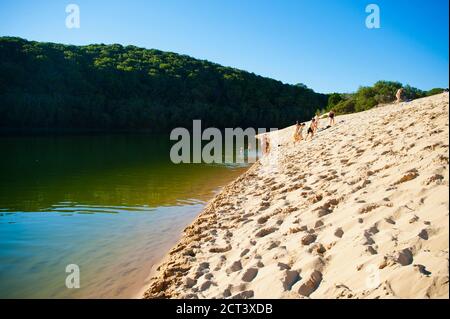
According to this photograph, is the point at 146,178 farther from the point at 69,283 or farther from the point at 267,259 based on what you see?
the point at 267,259

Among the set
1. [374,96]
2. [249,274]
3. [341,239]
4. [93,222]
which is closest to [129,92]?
[374,96]

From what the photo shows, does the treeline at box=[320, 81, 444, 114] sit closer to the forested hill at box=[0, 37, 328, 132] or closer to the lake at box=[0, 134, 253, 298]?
the lake at box=[0, 134, 253, 298]

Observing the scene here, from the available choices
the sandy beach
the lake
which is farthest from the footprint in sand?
the lake

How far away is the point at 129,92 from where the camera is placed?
243 ft

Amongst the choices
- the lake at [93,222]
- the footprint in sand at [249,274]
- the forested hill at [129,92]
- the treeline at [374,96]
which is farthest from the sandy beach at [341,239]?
the forested hill at [129,92]

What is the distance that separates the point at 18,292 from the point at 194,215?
527 cm

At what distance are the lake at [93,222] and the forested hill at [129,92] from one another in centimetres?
4277

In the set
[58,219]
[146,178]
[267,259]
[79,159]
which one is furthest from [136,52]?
[267,259]

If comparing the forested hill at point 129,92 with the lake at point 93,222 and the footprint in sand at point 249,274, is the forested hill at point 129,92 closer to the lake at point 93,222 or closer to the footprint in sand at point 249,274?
the lake at point 93,222

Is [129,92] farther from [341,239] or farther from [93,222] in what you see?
[341,239]

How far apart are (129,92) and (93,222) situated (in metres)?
68.5

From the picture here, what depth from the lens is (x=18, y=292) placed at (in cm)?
589

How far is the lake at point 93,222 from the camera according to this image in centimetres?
630

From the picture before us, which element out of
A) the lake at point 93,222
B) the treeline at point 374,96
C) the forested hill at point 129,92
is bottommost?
the lake at point 93,222
